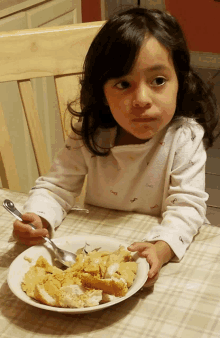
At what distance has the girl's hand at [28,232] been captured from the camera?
88 centimetres

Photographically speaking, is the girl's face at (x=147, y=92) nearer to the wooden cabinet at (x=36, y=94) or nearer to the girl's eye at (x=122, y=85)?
the girl's eye at (x=122, y=85)

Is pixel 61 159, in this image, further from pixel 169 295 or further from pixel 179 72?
pixel 169 295

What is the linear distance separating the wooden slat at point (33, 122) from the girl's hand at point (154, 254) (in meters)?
0.53

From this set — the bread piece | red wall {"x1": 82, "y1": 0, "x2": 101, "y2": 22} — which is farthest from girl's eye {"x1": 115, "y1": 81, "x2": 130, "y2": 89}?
red wall {"x1": 82, "y1": 0, "x2": 101, "y2": 22}

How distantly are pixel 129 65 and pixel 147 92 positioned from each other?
6 cm

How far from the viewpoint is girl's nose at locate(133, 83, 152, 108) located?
2.92ft

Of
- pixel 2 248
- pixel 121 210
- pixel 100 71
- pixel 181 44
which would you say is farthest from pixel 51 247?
pixel 181 44

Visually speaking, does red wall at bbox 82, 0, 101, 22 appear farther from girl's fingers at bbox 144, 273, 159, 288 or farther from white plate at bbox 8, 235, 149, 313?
girl's fingers at bbox 144, 273, 159, 288

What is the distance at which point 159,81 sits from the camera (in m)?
0.94

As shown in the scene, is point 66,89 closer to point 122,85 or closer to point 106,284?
point 122,85

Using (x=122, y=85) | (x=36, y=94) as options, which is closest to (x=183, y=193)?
(x=122, y=85)

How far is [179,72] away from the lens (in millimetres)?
1038

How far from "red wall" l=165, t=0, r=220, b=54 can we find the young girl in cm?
276

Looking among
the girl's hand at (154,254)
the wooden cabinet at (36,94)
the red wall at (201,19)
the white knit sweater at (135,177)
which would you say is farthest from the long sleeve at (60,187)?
the red wall at (201,19)
